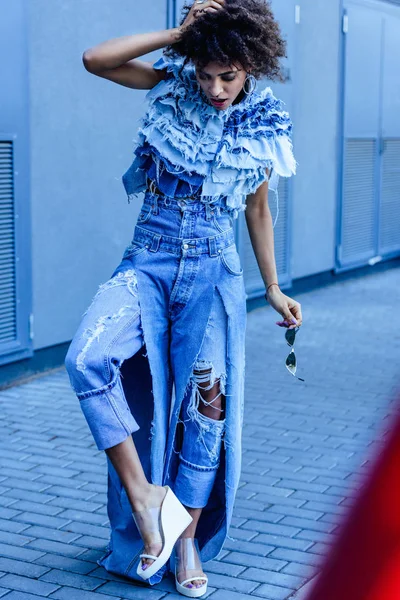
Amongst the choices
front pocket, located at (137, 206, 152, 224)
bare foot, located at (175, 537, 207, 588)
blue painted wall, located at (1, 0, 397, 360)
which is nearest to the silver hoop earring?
front pocket, located at (137, 206, 152, 224)

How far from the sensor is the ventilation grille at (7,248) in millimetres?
6418

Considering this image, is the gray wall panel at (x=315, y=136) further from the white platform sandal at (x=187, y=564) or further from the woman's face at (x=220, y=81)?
the white platform sandal at (x=187, y=564)

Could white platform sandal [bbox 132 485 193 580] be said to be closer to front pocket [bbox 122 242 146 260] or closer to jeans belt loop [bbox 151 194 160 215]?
front pocket [bbox 122 242 146 260]

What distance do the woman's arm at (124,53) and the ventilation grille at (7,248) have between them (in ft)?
9.50

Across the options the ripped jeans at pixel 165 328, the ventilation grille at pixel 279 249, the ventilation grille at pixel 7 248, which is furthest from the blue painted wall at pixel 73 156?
the ripped jeans at pixel 165 328

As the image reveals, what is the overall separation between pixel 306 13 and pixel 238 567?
285 inches

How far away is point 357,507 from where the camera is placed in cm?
138

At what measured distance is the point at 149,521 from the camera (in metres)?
3.41

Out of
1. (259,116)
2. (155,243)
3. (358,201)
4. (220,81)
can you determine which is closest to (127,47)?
(220,81)

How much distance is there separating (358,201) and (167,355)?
28.4 ft

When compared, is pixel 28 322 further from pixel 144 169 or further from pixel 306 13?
pixel 306 13

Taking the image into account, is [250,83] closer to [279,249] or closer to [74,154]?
[74,154]

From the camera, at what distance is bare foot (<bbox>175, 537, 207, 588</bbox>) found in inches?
146

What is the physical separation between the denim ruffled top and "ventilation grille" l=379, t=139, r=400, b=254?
361 inches
